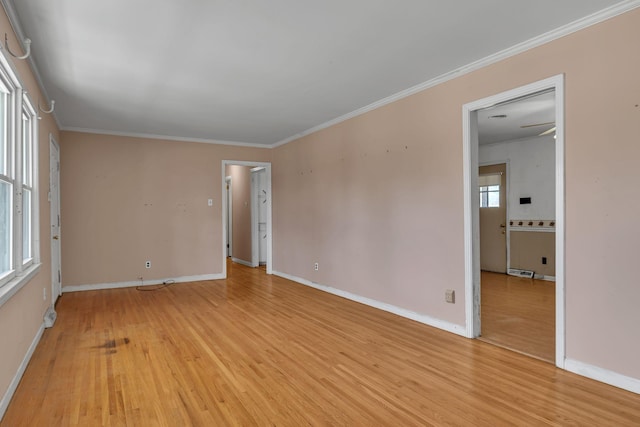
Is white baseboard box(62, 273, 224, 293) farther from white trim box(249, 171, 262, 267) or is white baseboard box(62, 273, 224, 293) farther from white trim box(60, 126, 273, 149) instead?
white trim box(60, 126, 273, 149)

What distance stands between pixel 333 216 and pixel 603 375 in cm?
359

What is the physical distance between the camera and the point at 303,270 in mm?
6297

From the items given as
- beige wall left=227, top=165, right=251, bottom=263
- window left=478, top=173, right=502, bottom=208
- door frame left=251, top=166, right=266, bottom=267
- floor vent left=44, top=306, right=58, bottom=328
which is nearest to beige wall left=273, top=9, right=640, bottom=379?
door frame left=251, top=166, right=266, bottom=267

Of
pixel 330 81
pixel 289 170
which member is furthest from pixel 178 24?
pixel 289 170

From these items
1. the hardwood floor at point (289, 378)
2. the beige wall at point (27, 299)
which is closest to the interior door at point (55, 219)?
the beige wall at point (27, 299)

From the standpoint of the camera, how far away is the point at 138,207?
20.5 feet

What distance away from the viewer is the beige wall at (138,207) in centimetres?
577

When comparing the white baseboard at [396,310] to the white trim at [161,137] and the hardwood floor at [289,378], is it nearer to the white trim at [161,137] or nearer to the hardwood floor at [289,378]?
the hardwood floor at [289,378]

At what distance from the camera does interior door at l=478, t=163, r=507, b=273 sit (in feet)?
23.7

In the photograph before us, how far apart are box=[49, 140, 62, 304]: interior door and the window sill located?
175 cm

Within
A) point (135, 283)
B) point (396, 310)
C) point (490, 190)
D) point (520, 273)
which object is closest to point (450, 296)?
point (396, 310)

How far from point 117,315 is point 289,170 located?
3.58m

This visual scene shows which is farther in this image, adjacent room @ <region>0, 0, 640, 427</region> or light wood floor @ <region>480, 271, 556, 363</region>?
light wood floor @ <region>480, 271, 556, 363</region>

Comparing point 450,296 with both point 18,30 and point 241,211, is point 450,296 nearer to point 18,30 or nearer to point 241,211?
point 18,30
